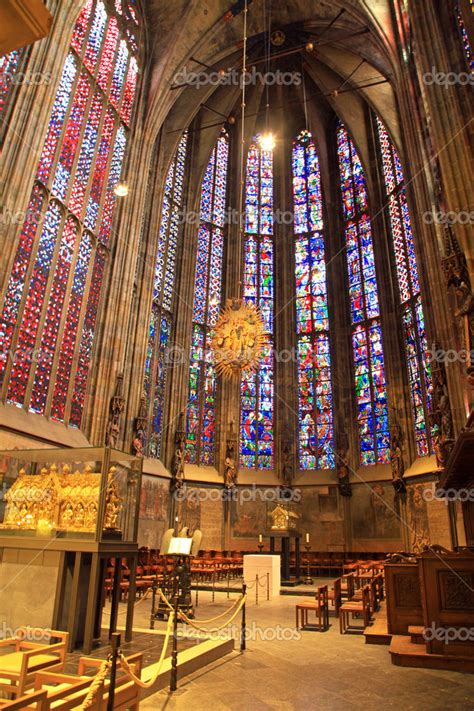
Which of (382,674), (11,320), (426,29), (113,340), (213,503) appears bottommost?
(382,674)

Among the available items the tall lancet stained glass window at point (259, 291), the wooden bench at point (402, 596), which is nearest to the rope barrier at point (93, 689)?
the wooden bench at point (402, 596)

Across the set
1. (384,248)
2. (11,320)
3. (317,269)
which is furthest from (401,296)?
(11,320)

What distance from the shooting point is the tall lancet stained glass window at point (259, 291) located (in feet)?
74.5

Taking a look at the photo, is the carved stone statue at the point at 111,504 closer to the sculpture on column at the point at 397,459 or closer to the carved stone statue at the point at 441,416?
the carved stone statue at the point at 441,416

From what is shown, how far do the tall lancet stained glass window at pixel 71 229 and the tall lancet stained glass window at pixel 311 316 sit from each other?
33.8ft

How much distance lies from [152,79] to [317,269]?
11143mm

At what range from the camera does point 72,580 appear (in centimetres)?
610

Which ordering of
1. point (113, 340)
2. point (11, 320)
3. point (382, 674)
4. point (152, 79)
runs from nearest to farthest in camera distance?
point (382, 674)
point (11, 320)
point (113, 340)
point (152, 79)

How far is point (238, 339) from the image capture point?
13227 mm

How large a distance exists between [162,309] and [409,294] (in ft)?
34.0

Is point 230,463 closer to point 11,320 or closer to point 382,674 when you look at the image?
point 11,320

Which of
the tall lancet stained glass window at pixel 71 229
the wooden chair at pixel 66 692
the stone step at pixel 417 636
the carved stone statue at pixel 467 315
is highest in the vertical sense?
the tall lancet stained glass window at pixel 71 229

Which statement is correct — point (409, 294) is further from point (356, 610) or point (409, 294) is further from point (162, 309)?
point (356, 610)

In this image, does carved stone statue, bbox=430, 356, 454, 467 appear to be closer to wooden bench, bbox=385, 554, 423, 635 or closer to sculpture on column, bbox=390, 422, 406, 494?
sculpture on column, bbox=390, 422, 406, 494
